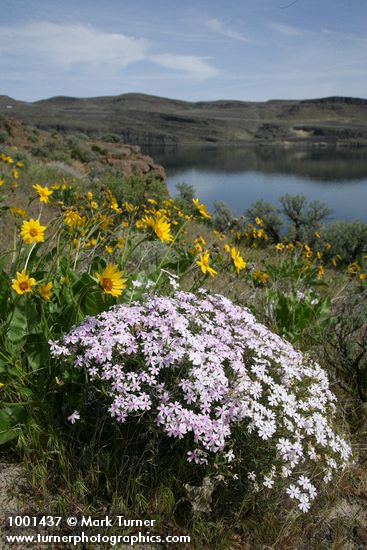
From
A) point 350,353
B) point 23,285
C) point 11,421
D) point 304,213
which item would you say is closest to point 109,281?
point 23,285

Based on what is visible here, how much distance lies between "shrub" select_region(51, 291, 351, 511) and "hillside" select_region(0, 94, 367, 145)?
64637mm

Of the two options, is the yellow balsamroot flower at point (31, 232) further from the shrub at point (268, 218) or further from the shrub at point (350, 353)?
the shrub at point (268, 218)

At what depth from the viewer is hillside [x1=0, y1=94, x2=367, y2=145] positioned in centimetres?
8756

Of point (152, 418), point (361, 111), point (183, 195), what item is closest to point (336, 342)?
point (152, 418)

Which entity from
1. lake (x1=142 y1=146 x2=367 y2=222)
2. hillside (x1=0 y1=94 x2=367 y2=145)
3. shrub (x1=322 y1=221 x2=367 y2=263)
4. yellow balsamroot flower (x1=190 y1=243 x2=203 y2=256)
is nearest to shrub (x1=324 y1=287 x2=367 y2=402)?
yellow balsamroot flower (x1=190 y1=243 x2=203 y2=256)

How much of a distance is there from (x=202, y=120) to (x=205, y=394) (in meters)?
124

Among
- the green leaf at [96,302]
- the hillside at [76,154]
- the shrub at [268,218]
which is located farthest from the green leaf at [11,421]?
the hillside at [76,154]

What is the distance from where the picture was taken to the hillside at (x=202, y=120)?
87.6 meters

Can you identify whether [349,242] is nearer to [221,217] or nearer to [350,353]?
[221,217]

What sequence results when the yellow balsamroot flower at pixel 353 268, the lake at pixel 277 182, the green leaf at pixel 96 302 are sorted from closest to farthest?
the green leaf at pixel 96 302, the yellow balsamroot flower at pixel 353 268, the lake at pixel 277 182

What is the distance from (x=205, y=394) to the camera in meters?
1.78

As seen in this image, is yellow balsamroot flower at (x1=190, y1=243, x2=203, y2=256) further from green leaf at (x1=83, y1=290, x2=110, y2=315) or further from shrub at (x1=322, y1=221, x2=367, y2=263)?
shrub at (x1=322, y1=221, x2=367, y2=263)

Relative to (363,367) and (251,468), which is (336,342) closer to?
(363,367)

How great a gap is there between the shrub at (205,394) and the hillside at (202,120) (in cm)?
6464
